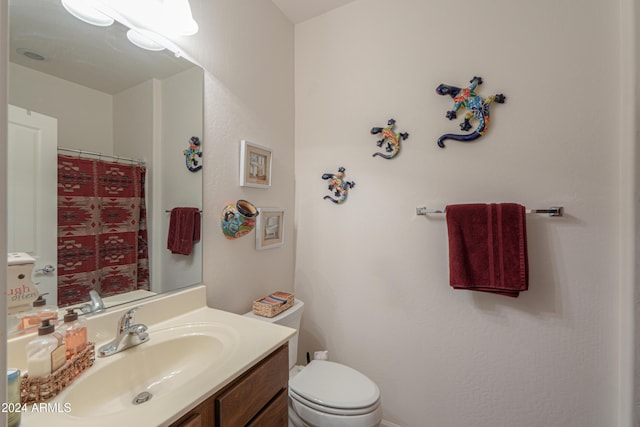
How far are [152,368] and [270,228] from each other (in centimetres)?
89

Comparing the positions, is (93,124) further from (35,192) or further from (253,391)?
(253,391)

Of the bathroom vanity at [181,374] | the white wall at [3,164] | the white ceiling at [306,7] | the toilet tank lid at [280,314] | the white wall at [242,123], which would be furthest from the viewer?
the white ceiling at [306,7]

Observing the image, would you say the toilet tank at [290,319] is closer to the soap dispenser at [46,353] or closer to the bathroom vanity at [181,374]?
the bathroom vanity at [181,374]

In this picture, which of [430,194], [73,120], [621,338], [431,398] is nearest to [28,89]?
[73,120]

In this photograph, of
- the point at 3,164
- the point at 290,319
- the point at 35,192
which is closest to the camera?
the point at 3,164

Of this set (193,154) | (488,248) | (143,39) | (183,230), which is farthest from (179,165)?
(488,248)

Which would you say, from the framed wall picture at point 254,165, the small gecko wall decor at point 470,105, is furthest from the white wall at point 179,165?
A: the small gecko wall decor at point 470,105

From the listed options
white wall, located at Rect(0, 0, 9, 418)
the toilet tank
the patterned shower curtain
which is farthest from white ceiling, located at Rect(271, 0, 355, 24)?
the toilet tank

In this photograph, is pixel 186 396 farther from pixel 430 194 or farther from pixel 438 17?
pixel 438 17

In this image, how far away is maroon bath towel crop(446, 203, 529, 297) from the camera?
47.8 inches

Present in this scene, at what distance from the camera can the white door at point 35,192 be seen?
2.39 feet

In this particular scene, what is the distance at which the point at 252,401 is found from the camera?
0.82 meters

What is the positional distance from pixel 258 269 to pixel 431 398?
1.17 meters

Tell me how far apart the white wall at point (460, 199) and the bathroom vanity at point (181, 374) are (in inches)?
31.4
